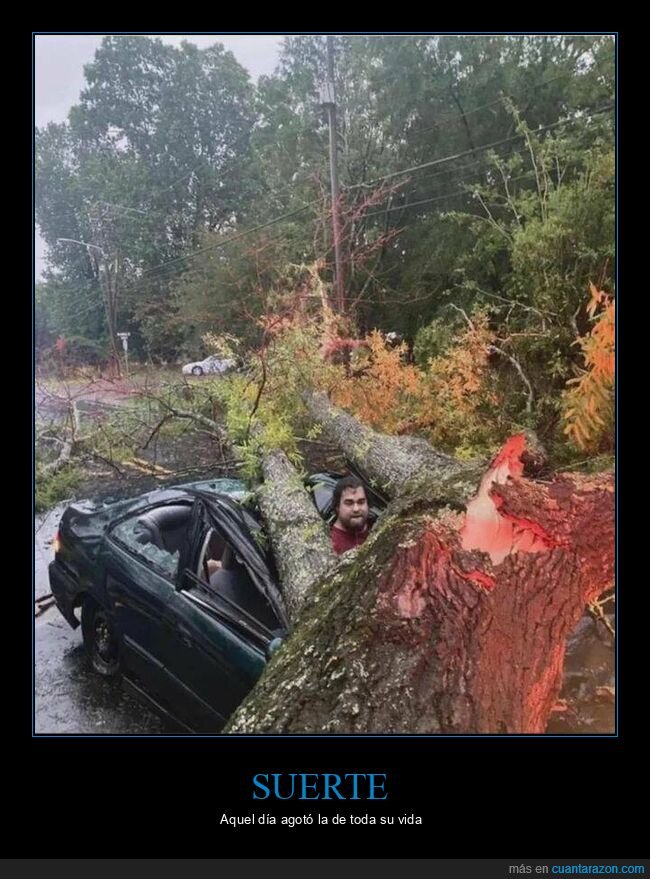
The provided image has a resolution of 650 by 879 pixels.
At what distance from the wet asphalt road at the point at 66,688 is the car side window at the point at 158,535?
0.25 metres

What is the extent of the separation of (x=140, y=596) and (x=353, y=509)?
721mm

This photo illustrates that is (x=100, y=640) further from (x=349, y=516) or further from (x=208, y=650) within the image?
(x=349, y=516)

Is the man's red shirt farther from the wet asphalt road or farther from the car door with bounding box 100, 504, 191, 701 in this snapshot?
the wet asphalt road

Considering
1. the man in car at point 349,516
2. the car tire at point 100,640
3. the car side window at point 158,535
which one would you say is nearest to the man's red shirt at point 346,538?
the man in car at point 349,516

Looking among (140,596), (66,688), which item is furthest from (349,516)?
(66,688)

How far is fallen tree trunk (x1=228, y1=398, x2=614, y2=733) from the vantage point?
180cm

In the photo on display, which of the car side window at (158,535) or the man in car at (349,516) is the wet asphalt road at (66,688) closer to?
the car side window at (158,535)

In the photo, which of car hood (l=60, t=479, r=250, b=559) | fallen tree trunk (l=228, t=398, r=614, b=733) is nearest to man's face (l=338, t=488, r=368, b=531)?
fallen tree trunk (l=228, t=398, r=614, b=733)

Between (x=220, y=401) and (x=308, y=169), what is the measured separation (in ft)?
2.65

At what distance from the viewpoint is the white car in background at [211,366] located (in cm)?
217

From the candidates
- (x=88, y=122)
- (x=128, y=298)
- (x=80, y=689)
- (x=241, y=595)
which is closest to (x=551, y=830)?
(x=241, y=595)

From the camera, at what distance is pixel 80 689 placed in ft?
6.89

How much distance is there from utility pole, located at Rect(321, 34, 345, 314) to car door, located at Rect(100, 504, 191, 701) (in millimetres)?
994
